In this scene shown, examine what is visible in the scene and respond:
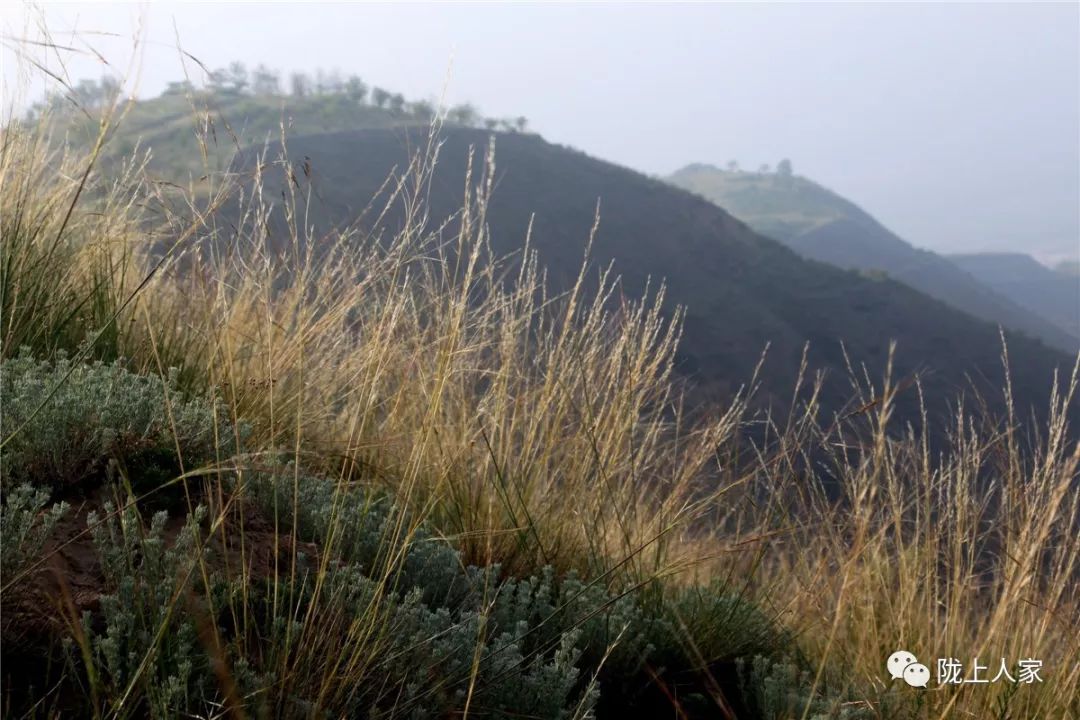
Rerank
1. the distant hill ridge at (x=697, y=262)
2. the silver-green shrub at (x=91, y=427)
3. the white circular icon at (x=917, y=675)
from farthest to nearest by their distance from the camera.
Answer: the distant hill ridge at (x=697, y=262), the white circular icon at (x=917, y=675), the silver-green shrub at (x=91, y=427)

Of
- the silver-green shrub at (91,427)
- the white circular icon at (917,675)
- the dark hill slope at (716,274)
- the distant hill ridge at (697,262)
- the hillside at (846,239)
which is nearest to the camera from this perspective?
the silver-green shrub at (91,427)

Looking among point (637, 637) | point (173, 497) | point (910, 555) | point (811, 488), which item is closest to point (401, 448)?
point (173, 497)

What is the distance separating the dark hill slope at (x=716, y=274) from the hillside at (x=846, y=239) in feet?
54.0

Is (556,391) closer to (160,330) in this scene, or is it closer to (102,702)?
(160,330)

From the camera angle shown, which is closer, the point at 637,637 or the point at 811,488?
the point at 637,637

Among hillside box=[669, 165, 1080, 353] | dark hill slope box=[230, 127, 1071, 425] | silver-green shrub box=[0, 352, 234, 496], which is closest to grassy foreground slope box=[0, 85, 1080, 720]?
silver-green shrub box=[0, 352, 234, 496]

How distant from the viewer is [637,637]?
206 centimetres

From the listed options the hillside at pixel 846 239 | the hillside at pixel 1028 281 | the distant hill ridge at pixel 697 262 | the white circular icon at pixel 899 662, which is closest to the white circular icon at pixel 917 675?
the white circular icon at pixel 899 662

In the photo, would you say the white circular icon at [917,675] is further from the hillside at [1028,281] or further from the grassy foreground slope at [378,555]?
the hillside at [1028,281]

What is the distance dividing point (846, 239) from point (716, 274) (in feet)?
215

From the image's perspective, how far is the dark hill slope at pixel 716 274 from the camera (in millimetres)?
35219

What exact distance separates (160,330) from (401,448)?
95cm

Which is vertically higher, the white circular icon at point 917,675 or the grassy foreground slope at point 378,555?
the grassy foreground slope at point 378,555

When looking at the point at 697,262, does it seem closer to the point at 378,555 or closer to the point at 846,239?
the point at 378,555
